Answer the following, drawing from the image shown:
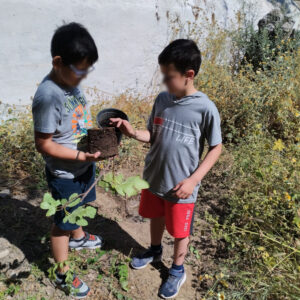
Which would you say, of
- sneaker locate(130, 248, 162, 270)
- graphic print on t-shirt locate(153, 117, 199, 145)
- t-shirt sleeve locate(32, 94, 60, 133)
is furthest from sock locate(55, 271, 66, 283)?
graphic print on t-shirt locate(153, 117, 199, 145)

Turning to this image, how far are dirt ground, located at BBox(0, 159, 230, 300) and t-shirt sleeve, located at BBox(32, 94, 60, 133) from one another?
1140 millimetres

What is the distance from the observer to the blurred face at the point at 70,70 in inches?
51.9

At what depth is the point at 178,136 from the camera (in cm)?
159

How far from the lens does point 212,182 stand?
3.11 meters

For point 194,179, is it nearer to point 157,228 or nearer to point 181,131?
point 181,131

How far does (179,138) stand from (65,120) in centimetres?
64

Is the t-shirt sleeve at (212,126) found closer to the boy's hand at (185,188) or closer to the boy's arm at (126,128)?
the boy's hand at (185,188)

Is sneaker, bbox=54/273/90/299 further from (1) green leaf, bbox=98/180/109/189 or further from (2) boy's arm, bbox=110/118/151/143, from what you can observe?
(2) boy's arm, bbox=110/118/151/143

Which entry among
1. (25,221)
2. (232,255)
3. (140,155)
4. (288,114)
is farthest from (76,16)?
(232,255)

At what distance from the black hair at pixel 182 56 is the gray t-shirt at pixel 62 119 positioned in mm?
545

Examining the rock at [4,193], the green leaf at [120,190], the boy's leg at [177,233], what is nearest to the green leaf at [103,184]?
the green leaf at [120,190]

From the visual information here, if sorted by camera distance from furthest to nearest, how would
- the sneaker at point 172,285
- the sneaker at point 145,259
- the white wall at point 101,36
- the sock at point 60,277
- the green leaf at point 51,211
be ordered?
the white wall at point 101,36 < the sneaker at point 145,259 < the sneaker at point 172,285 < the sock at point 60,277 < the green leaf at point 51,211

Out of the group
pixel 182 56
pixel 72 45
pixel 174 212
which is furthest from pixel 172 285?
pixel 72 45

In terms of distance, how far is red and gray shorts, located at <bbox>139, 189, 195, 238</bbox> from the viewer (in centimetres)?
169
